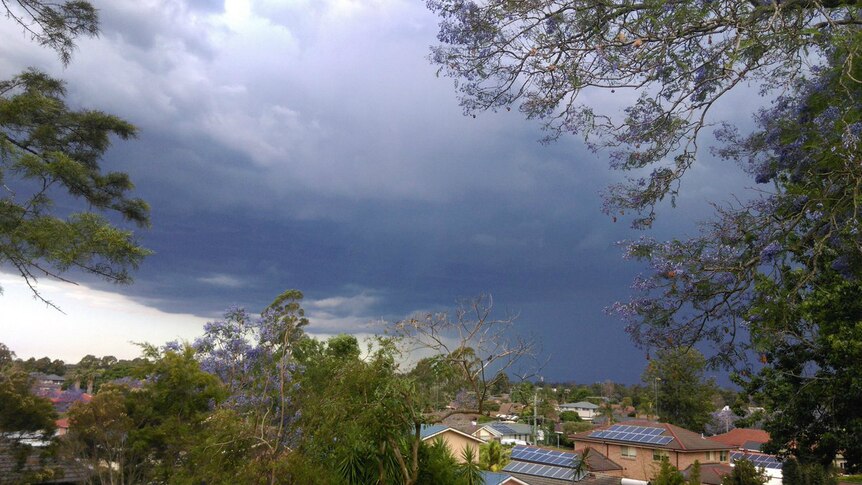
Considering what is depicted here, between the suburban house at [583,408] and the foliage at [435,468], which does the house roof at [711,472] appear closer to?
the foliage at [435,468]

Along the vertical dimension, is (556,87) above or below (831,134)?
above

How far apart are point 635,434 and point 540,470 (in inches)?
302

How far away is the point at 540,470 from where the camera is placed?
19.8 meters

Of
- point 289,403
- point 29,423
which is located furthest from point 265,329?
point 29,423

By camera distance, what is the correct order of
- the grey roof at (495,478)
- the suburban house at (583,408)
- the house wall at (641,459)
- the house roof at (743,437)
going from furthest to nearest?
the suburban house at (583,408) < the house roof at (743,437) < the house wall at (641,459) < the grey roof at (495,478)

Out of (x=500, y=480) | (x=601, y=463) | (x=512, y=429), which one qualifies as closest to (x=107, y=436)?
(x=500, y=480)

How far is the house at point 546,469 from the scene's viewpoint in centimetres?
1859

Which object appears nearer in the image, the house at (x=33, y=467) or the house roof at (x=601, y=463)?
the house at (x=33, y=467)

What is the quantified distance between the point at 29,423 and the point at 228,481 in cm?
1010

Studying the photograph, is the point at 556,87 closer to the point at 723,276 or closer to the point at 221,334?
the point at 723,276

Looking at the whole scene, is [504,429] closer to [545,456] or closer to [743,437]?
[743,437]

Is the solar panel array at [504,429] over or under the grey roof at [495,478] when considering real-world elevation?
over

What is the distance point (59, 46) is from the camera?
867 cm

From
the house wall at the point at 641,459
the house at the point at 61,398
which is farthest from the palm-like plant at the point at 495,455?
the house at the point at 61,398
